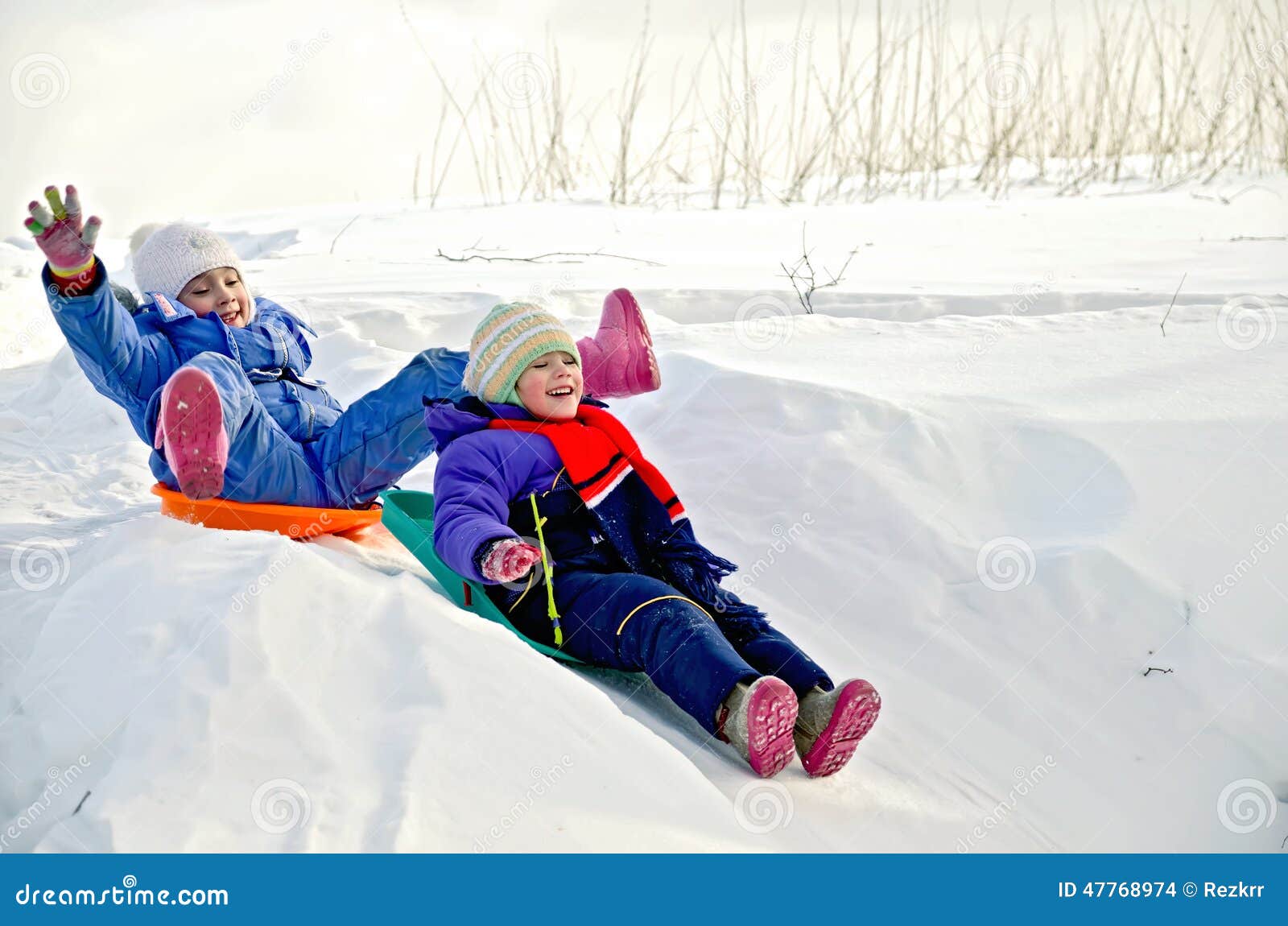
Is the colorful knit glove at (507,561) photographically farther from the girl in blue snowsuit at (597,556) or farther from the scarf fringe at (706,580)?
the scarf fringe at (706,580)

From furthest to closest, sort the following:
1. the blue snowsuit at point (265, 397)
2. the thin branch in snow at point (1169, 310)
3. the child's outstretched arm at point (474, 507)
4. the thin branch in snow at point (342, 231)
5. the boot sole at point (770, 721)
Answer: the thin branch in snow at point (342, 231)
the thin branch in snow at point (1169, 310)
the blue snowsuit at point (265, 397)
the child's outstretched arm at point (474, 507)
the boot sole at point (770, 721)

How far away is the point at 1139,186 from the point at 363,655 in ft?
23.2

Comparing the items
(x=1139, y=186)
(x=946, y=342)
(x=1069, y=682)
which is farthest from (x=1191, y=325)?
(x=1139, y=186)

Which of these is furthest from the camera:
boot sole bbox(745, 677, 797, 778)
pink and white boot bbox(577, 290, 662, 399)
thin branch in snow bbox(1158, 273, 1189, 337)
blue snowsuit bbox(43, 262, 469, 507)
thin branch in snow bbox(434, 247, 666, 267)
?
thin branch in snow bbox(434, 247, 666, 267)

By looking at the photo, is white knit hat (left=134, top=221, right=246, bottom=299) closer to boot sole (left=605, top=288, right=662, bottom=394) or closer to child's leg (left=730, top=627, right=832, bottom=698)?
boot sole (left=605, top=288, right=662, bottom=394)

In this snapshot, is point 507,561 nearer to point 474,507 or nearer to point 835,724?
point 474,507

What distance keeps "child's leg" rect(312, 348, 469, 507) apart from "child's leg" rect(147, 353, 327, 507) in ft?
0.21

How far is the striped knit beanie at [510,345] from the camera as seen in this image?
2.61m

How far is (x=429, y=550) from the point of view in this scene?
2617 mm

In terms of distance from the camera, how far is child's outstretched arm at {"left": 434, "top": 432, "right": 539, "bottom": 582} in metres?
2.23

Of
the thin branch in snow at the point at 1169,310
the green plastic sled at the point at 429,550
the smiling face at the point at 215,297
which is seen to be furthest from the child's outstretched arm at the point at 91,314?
the thin branch in snow at the point at 1169,310

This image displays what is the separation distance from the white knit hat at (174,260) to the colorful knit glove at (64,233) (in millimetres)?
555

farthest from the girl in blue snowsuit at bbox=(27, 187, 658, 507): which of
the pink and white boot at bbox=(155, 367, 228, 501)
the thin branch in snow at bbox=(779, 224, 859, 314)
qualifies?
the thin branch in snow at bbox=(779, 224, 859, 314)
